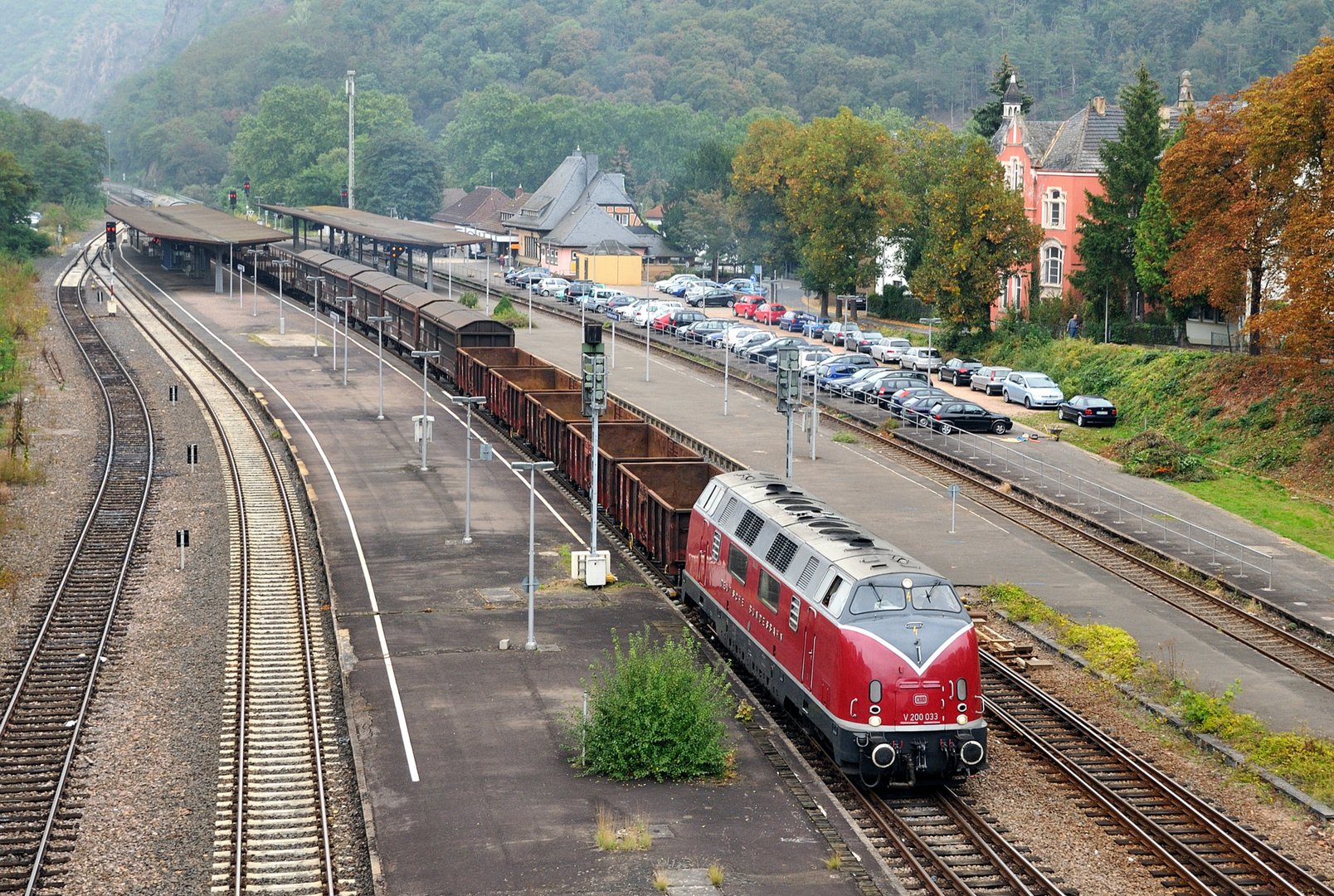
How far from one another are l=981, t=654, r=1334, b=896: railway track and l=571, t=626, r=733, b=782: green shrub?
19.1ft

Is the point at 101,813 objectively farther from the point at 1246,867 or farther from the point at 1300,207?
the point at 1300,207

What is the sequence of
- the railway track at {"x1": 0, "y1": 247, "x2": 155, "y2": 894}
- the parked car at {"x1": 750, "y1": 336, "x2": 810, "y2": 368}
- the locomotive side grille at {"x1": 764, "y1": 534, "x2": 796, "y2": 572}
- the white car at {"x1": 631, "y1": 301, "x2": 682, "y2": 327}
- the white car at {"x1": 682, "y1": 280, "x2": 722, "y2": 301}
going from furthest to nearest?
the white car at {"x1": 682, "y1": 280, "x2": 722, "y2": 301} → the white car at {"x1": 631, "y1": 301, "x2": 682, "y2": 327} → the parked car at {"x1": 750, "y1": 336, "x2": 810, "y2": 368} → the locomotive side grille at {"x1": 764, "y1": 534, "x2": 796, "y2": 572} → the railway track at {"x1": 0, "y1": 247, "x2": 155, "y2": 894}

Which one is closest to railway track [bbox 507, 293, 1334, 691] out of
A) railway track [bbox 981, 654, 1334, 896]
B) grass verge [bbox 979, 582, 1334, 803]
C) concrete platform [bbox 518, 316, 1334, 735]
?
concrete platform [bbox 518, 316, 1334, 735]

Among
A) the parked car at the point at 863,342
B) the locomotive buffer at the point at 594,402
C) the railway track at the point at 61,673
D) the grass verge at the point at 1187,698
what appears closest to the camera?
the railway track at the point at 61,673

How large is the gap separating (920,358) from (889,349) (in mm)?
3534

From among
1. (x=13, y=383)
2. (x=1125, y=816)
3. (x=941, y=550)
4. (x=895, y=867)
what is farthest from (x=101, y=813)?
(x=13, y=383)

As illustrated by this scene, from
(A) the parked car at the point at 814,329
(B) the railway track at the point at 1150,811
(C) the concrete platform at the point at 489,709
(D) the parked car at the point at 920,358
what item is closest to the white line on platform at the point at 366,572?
(C) the concrete platform at the point at 489,709

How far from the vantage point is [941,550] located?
38.8 m

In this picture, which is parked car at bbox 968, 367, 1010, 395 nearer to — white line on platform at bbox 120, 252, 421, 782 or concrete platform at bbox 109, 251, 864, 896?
concrete platform at bbox 109, 251, 864, 896

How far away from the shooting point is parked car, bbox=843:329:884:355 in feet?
254

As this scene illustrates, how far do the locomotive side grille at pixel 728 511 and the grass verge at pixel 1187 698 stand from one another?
26.7ft

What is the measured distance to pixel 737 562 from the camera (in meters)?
27.6

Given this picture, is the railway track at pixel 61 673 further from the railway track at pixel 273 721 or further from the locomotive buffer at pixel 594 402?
the locomotive buffer at pixel 594 402

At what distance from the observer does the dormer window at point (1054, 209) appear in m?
80.4
